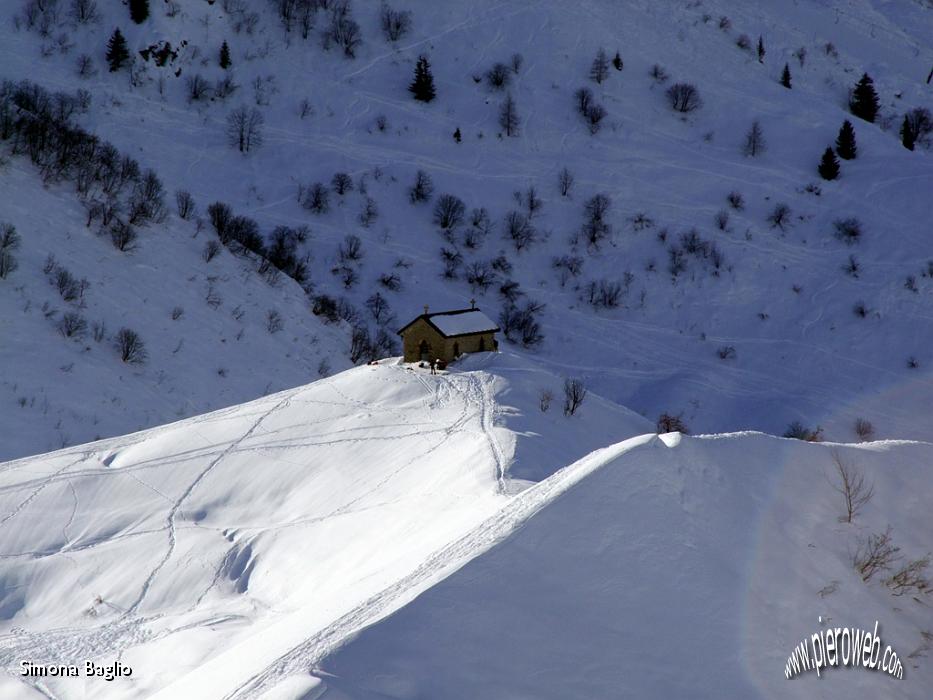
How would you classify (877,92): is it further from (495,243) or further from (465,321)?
(465,321)

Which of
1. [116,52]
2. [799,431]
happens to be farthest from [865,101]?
[116,52]

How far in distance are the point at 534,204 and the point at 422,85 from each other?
30.2 feet

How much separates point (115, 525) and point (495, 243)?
26109 millimetres

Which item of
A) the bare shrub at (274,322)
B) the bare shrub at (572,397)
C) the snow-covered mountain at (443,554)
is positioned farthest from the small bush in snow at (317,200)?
the bare shrub at (572,397)

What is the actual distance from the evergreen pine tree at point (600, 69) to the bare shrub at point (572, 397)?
102 feet

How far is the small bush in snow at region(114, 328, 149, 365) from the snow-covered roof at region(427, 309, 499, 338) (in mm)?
10587

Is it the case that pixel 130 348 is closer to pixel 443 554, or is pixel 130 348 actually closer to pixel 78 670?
pixel 78 670

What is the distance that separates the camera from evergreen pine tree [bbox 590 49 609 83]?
4925 cm

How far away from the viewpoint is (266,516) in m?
17.4

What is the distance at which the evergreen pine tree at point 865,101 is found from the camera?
4912 cm

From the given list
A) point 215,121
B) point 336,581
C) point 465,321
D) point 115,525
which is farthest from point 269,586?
point 215,121

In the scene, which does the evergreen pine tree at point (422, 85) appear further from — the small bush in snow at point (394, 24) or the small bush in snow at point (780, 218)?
the small bush in snow at point (780, 218)

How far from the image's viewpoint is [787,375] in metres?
35.2

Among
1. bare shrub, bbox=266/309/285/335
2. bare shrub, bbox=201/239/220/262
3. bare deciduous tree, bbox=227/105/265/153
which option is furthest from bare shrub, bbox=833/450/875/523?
bare deciduous tree, bbox=227/105/265/153
